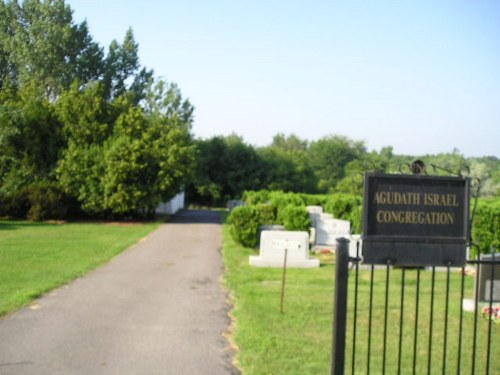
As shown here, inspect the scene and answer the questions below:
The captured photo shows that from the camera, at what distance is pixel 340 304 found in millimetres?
4047

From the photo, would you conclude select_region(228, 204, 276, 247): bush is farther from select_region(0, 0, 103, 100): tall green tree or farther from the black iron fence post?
select_region(0, 0, 103, 100): tall green tree

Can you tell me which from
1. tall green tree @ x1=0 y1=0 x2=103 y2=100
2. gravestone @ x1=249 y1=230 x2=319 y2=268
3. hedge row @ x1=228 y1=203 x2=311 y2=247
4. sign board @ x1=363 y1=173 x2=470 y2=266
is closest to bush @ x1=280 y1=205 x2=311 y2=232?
hedge row @ x1=228 y1=203 x2=311 y2=247

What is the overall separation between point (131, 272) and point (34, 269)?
2.14 metres

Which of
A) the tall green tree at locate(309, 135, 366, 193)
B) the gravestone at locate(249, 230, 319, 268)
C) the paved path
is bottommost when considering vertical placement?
the paved path

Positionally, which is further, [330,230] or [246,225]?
[330,230]

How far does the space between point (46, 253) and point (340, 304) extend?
12716 millimetres

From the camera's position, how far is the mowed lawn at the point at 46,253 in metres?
10.1

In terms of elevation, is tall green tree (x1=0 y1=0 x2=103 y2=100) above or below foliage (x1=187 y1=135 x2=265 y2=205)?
above

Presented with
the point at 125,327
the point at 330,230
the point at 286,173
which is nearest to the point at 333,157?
the point at 286,173

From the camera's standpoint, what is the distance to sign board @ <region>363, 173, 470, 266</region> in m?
4.04

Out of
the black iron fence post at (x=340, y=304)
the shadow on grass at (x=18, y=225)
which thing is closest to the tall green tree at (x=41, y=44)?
the shadow on grass at (x=18, y=225)

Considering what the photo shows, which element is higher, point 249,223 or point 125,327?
point 249,223

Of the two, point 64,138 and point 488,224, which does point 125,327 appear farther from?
point 64,138

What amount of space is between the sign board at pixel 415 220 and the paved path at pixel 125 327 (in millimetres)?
2493
